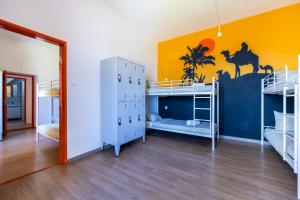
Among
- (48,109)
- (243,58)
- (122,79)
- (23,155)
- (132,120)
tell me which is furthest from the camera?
(48,109)

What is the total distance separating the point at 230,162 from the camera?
2.89 m

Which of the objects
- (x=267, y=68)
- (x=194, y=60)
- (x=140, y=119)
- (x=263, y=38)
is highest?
(x=263, y=38)

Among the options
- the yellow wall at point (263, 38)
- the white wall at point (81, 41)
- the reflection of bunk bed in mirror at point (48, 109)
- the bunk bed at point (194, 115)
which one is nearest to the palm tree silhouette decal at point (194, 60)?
the yellow wall at point (263, 38)

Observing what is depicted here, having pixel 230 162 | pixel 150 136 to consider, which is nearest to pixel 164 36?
pixel 150 136

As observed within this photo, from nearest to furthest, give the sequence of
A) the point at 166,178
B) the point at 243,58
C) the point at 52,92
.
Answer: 1. the point at 166,178
2. the point at 52,92
3. the point at 243,58

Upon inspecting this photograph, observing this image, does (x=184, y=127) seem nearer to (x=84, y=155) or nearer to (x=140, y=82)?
(x=140, y=82)

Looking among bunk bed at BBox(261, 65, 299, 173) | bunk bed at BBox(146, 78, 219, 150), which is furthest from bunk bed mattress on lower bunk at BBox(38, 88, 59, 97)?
bunk bed at BBox(261, 65, 299, 173)

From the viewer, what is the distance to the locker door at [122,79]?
3.31 metres

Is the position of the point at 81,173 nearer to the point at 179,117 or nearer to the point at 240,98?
the point at 179,117

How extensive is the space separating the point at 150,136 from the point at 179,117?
1219mm

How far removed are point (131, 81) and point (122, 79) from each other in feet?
1.14

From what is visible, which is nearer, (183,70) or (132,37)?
(132,37)

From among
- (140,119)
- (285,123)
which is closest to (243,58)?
(285,123)

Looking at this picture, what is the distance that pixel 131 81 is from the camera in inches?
146
